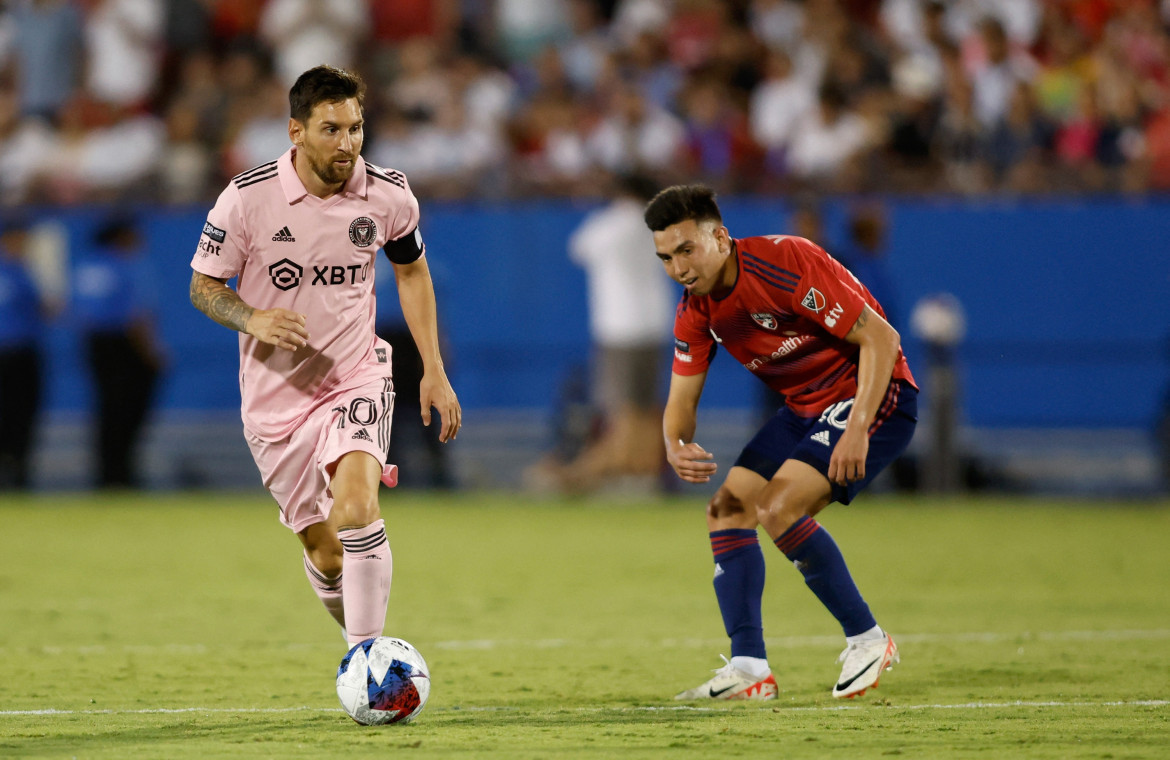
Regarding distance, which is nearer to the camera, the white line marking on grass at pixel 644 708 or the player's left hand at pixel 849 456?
the white line marking on grass at pixel 644 708

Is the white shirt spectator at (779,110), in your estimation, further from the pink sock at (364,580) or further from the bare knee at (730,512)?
the pink sock at (364,580)

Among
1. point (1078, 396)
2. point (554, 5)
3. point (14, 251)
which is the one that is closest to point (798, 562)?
point (1078, 396)

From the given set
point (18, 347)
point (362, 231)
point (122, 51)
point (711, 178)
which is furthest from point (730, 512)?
point (122, 51)

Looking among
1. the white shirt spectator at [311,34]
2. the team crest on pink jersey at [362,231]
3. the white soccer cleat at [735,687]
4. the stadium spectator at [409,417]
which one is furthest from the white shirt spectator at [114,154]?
the white soccer cleat at [735,687]

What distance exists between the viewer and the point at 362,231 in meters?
6.26

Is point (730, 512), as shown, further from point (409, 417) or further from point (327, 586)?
point (409, 417)

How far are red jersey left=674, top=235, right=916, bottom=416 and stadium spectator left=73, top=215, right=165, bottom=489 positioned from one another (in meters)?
10.8

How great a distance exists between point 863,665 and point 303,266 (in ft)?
8.70

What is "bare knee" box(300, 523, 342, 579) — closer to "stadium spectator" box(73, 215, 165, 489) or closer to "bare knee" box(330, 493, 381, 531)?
"bare knee" box(330, 493, 381, 531)

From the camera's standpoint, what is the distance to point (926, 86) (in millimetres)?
16469

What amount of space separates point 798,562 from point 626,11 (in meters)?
13.3

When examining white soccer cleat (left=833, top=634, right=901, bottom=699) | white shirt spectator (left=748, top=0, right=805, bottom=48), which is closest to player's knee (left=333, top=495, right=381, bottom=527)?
white soccer cleat (left=833, top=634, right=901, bottom=699)

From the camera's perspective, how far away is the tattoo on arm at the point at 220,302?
5902 millimetres

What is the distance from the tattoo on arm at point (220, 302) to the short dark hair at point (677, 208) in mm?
1573
